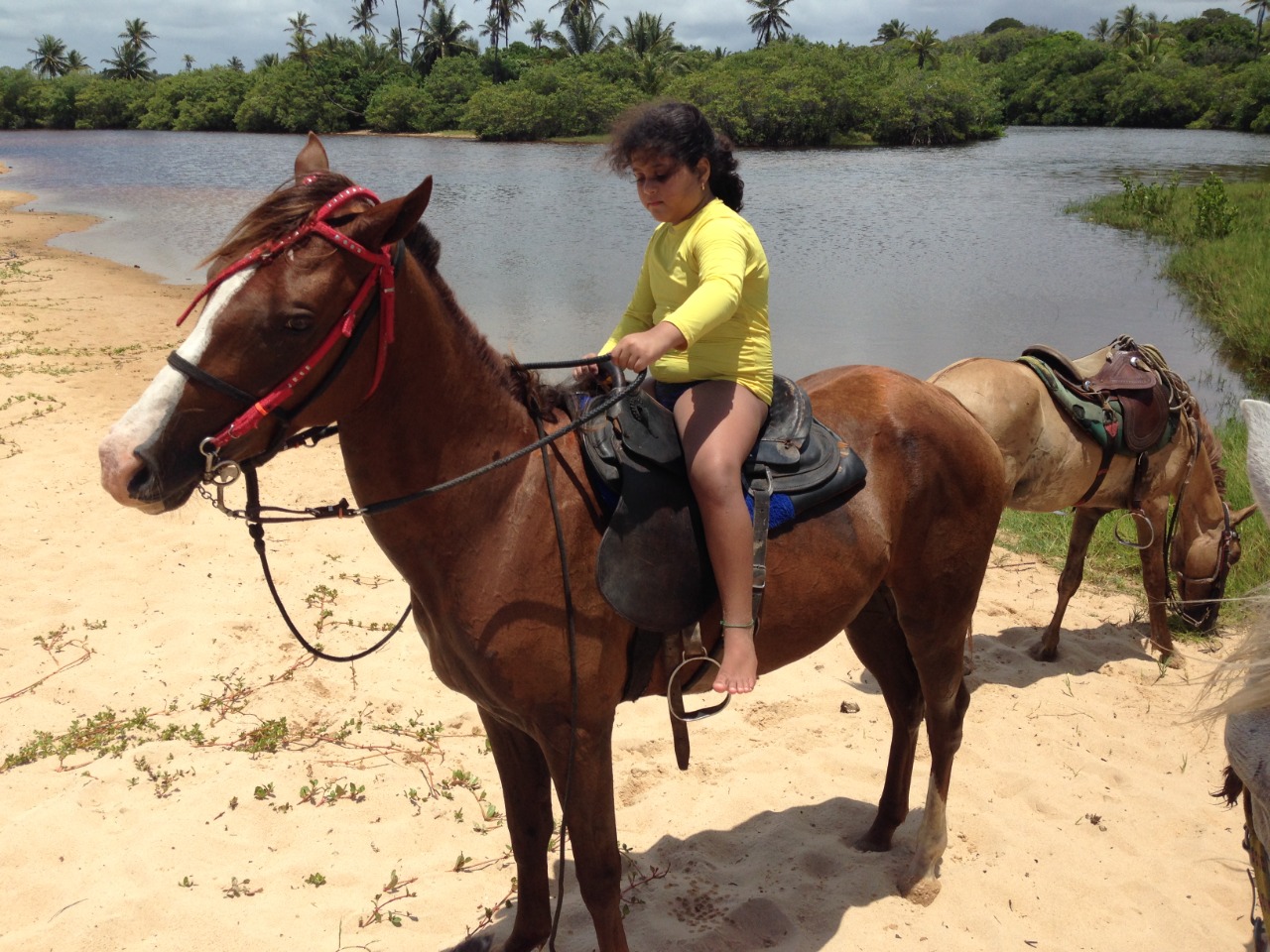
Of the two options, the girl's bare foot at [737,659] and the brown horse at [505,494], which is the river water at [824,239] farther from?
the girl's bare foot at [737,659]

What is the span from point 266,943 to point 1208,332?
14224 mm

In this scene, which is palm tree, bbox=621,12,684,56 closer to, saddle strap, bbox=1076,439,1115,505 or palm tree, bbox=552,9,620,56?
palm tree, bbox=552,9,620,56

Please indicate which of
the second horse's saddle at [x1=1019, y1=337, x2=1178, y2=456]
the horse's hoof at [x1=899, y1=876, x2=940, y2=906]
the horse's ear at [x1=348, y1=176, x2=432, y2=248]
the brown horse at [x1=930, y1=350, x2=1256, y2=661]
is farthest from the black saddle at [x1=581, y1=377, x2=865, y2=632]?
the second horse's saddle at [x1=1019, y1=337, x2=1178, y2=456]

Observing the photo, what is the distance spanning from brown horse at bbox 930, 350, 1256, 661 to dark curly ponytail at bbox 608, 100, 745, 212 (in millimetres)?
2381

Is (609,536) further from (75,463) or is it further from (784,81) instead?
(784,81)

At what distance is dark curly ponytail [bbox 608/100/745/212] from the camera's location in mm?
2400

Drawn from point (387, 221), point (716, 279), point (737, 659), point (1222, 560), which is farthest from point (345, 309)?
point (1222, 560)

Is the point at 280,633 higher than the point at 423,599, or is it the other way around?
the point at 423,599

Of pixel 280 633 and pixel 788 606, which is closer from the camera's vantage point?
pixel 788 606

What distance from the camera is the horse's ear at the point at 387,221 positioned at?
6.23 feet

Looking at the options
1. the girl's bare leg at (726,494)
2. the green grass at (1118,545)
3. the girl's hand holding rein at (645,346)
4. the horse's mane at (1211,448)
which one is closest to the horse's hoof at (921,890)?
the girl's bare leg at (726,494)

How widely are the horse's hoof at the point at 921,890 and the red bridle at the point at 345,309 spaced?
8.79 ft

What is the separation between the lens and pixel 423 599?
2.33m

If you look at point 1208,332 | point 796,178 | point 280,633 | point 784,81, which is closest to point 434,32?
point 784,81
